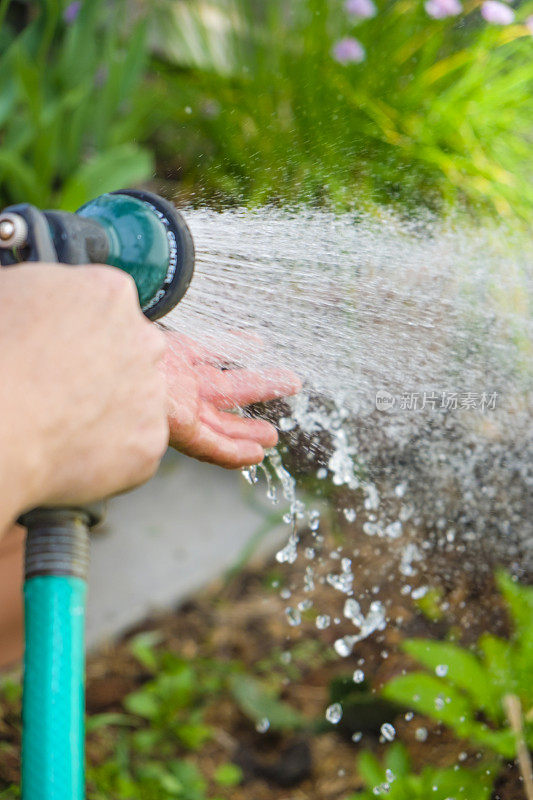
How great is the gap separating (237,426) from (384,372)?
55 cm

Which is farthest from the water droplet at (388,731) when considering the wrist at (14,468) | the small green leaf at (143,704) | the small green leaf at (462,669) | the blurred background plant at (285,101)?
the blurred background plant at (285,101)

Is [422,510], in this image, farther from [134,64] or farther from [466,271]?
[134,64]

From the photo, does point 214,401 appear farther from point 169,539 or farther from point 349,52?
point 349,52

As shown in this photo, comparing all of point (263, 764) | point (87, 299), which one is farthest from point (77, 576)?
point (263, 764)

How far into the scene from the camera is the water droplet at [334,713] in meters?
1.57

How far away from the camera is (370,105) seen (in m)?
2.34

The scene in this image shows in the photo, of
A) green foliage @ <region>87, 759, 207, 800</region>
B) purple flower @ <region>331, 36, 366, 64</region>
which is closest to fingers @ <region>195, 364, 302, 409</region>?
green foliage @ <region>87, 759, 207, 800</region>

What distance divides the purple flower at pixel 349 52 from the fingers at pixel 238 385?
1508mm

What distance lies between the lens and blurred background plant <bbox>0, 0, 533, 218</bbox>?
6.83ft

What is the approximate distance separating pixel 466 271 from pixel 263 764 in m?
1.30

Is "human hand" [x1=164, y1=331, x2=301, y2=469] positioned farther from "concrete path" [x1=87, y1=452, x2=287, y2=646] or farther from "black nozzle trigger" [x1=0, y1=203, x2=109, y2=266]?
"concrete path" [x1=87, y1=452, x2=287, y2=646]

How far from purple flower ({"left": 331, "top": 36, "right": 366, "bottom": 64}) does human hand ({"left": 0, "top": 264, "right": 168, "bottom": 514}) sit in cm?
186

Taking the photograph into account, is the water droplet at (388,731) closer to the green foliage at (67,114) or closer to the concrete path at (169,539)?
the concrete path at (169,539)

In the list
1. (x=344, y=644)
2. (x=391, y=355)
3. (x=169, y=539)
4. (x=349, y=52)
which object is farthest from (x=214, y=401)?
(x=349, y=52)
